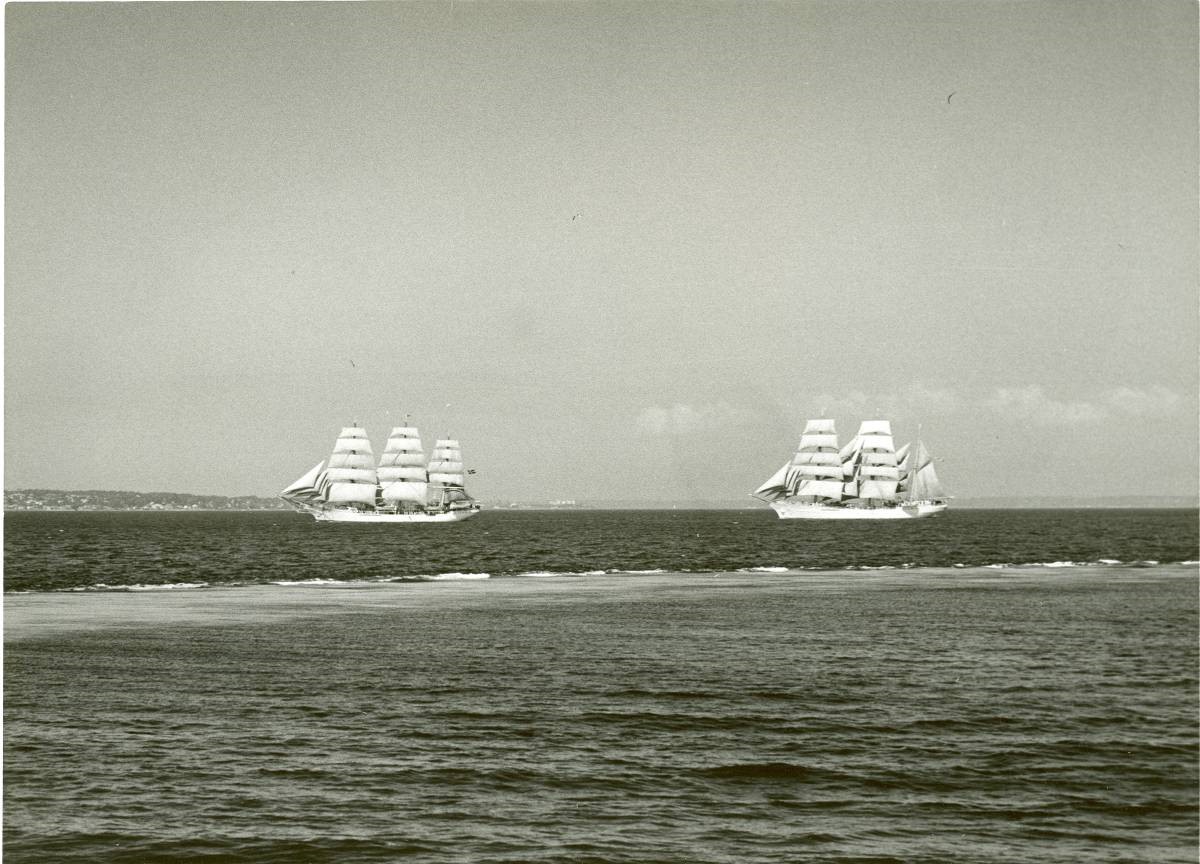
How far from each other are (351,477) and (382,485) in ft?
22.4

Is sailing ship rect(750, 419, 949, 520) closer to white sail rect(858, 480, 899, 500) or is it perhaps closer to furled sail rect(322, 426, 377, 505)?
white sail rect(858, 480, 899, 500)

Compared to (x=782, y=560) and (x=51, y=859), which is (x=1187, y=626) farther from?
(x=782, y=560)

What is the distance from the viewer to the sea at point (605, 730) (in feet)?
53.9

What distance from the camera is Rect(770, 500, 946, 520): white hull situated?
527 ft

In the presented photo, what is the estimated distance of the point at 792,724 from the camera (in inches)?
873

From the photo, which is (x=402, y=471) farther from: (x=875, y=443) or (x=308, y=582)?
(x=308, y=582)

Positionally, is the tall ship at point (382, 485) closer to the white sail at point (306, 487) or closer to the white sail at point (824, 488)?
the white sail at point (306, 487)

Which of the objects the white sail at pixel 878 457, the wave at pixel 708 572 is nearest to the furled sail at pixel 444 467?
the white sail at pixel 878 457

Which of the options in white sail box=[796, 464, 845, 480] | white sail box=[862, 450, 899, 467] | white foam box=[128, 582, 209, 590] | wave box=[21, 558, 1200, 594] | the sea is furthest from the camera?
white sail box=[796, 464, 845, 480]

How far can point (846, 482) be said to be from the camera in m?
166

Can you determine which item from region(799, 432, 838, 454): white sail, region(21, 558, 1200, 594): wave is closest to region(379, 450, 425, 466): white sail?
region(799, 432, 838, 454): white sail

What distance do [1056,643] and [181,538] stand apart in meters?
89.1

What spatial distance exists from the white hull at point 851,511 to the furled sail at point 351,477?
191 feet

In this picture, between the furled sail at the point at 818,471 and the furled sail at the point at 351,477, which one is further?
the furled sail at the point at 818,471
